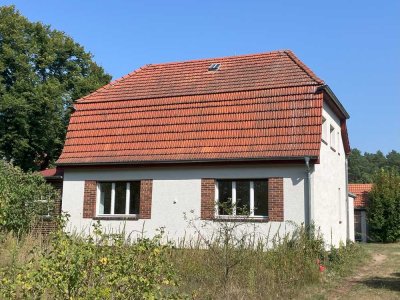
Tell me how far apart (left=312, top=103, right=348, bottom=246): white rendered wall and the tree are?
18.8 meters

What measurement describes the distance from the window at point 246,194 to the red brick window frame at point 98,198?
269cm

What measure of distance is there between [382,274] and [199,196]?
6575 mm

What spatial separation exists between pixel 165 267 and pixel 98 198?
46.1 feet

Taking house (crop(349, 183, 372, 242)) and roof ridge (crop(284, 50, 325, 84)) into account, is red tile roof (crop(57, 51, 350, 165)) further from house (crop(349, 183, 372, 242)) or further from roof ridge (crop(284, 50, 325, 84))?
house (crop(349, 183, 372, 242))

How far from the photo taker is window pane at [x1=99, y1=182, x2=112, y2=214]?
1877 centimetres

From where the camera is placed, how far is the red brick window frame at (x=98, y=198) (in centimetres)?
1795

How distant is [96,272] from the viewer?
4.93 m

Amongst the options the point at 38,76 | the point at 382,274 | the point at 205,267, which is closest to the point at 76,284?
the point at 205,267

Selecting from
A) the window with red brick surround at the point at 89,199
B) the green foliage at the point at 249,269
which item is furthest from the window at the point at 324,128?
the window with red brick surround at the point at 89,199

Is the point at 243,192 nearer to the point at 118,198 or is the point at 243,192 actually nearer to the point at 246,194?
the point at 246,194

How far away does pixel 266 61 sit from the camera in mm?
20766

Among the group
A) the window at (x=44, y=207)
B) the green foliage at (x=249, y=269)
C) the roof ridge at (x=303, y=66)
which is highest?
the roof ridge at (x=303, y=66)

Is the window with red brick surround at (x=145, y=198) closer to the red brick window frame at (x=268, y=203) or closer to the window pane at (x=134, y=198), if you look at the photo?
the window pane at (x=134, y=198)

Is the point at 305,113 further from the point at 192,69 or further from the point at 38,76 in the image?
the point at 38,76
